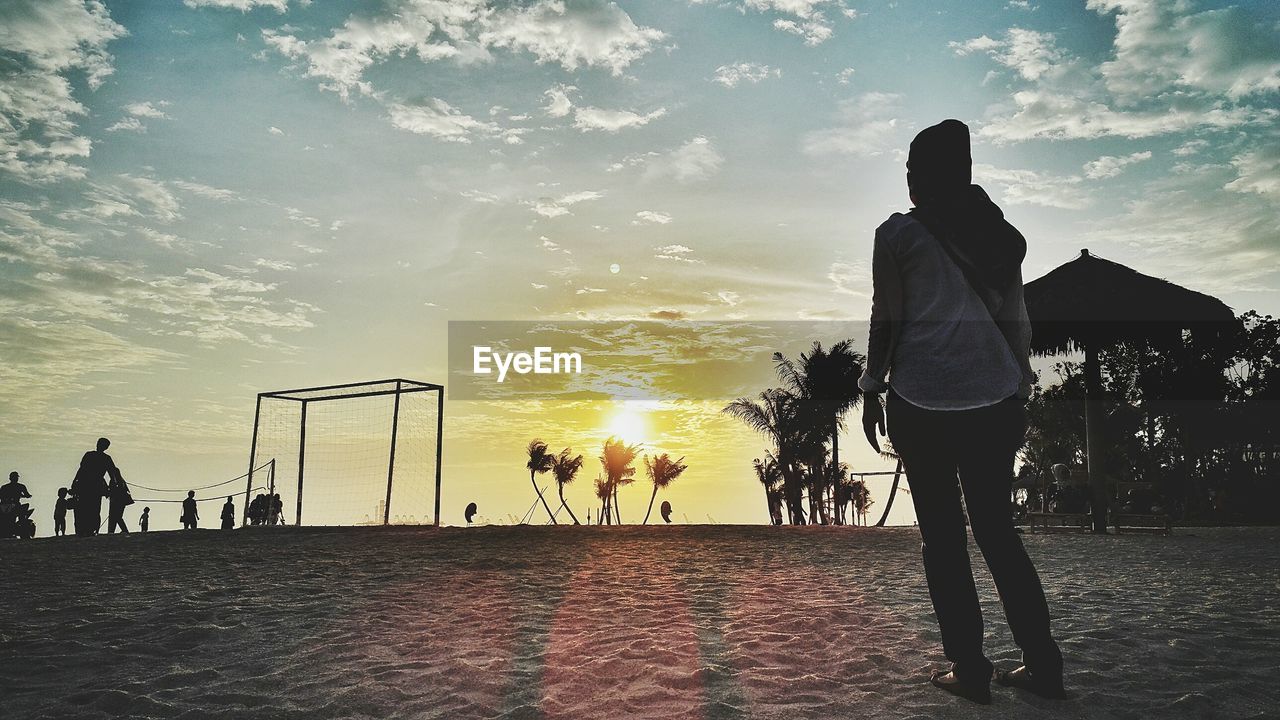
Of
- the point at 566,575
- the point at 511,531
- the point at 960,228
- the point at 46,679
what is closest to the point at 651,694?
the point at 960,228

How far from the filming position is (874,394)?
114 inches

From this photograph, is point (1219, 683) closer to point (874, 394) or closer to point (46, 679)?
point (874, 394)

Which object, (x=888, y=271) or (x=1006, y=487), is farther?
(x=888, y=271)

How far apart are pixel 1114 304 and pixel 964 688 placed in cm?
1085

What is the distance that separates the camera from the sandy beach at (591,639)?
9.62 feet

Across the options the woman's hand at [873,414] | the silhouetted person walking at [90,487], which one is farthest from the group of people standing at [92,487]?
the woman's hand at [873,414]

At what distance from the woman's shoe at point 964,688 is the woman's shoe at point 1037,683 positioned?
4.2 inches

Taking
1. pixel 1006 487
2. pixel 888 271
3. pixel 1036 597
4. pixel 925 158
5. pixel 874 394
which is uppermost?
pixel 925 158

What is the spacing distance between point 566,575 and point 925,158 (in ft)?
17.5

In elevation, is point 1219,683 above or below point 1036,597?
below

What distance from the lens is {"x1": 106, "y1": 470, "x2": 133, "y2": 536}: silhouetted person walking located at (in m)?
15.0

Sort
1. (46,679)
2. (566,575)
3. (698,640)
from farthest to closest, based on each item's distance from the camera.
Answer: (566,575), (698,640), (46,679)

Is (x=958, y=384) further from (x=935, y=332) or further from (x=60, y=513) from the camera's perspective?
(x=60, y=513)

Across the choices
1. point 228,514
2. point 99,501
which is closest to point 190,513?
point 228,514
